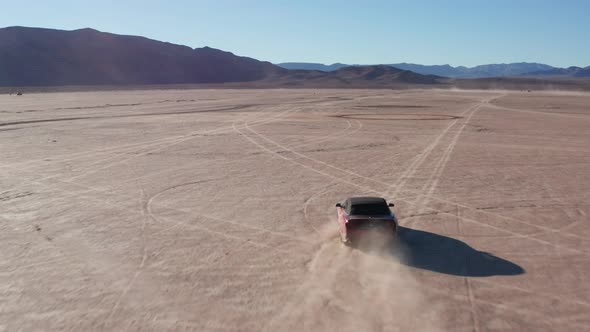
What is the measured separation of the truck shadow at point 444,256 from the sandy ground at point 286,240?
5 cm

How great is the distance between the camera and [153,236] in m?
13.7

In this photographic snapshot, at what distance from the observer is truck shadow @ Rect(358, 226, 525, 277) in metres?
11.3

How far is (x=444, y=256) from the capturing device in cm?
1213

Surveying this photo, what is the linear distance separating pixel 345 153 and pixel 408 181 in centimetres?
726

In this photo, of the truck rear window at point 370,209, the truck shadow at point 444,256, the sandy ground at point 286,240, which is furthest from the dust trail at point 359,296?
the truck rear window at point 370,209

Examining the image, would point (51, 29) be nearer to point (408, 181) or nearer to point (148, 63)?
point (148, 63)

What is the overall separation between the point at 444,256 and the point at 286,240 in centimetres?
382

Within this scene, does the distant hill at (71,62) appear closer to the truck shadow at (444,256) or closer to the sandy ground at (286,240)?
the sandy ground at (286,240)

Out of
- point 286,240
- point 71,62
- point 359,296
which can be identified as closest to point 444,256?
point 359,296

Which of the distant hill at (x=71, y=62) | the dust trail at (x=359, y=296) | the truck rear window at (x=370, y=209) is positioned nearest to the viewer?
the dust trail at (x=359, y=296)

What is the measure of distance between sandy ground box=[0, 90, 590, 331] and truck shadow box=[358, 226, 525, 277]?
5 centimetres

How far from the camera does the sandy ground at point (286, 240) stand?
9.34 metres

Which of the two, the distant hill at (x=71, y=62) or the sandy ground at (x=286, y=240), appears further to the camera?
the distant hill at (x=71, y=62)

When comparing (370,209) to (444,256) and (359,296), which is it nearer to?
(444,256)
